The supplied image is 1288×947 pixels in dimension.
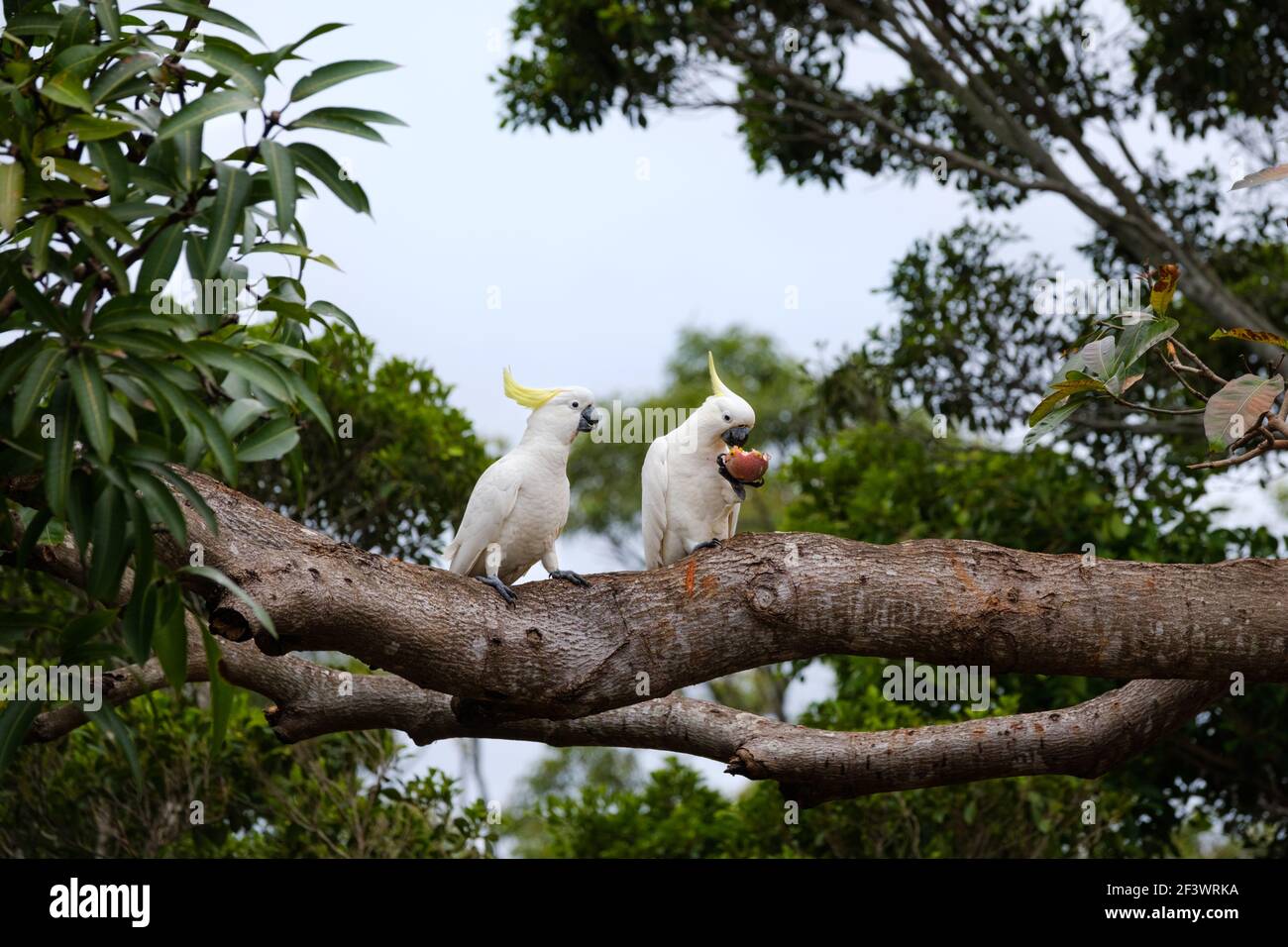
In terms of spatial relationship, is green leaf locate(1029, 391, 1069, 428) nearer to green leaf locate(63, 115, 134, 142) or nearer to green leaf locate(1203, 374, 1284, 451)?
green leaf locate(1203, 374, 1284, 451)

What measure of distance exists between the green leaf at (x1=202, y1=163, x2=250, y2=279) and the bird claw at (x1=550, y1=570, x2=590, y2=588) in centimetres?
120

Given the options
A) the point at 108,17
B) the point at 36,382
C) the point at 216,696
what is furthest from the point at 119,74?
the point at 216,696

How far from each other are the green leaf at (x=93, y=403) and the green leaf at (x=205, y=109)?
1.30 ft

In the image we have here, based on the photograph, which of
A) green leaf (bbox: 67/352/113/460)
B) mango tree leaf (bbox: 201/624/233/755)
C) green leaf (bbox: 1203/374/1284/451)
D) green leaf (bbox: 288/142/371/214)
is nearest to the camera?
green leaf (bbox: 67/352/113/460)

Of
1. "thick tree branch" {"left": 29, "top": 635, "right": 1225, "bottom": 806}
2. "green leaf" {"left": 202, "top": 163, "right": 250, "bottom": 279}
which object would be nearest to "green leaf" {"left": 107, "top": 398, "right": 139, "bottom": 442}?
"green leaf" {"left": 202, "top": 163, "right": 250, "bottom": 279}

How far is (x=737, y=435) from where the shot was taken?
11.7 feet

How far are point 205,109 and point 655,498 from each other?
1.80 meters

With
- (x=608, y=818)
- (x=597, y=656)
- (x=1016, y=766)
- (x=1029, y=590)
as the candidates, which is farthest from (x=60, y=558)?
(x=608, y=818)

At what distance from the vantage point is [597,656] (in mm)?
2883

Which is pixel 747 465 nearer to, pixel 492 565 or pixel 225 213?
pixel 492 565

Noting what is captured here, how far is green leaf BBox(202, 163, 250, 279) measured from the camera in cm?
216

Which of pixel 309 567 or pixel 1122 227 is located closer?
pixel 309 567
